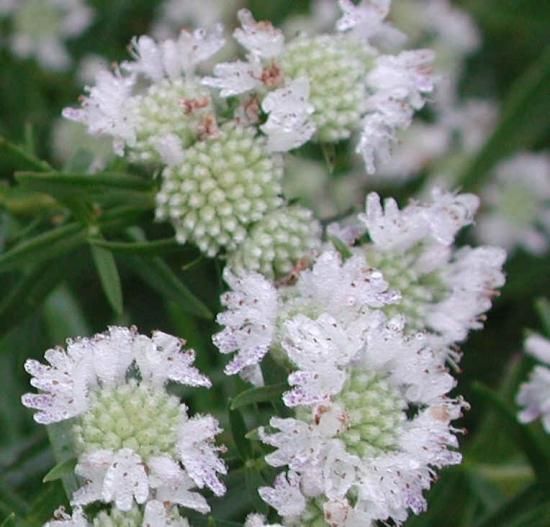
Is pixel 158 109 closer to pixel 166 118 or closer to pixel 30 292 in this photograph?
pixel 166 118

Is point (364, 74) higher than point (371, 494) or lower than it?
higher

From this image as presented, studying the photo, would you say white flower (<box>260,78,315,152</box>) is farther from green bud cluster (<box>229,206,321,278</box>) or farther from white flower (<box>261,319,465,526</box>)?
white flower (<box>261,319,465,526</box>)

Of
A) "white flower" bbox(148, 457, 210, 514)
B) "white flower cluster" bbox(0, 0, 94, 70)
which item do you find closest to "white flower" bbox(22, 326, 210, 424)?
"white flower" bbox(148, 457, 210, 514)

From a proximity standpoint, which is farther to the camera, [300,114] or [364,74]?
[364,74]

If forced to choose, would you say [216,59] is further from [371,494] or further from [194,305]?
[371,494]

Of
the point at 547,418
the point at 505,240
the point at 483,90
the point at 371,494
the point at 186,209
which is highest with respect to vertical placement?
the point at 186,209

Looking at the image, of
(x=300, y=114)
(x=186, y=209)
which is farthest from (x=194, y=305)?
(x=300, y=114)

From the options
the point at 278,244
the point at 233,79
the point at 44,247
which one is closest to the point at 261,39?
the point at 233,79
